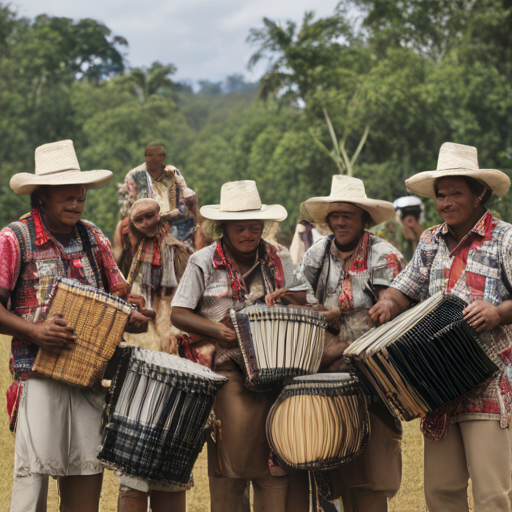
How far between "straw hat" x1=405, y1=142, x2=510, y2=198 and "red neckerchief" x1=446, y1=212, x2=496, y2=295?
0.20m

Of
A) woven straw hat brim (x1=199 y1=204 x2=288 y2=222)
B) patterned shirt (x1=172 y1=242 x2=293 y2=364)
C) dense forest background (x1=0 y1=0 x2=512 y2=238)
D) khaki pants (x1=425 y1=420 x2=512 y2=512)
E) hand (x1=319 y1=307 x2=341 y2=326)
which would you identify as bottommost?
khaki pants (x1=425 y1=420 x2=512 y2=512)

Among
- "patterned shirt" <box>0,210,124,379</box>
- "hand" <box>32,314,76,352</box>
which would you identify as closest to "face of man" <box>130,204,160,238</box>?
"patterned shirt" <box>0,210,124,379</box>

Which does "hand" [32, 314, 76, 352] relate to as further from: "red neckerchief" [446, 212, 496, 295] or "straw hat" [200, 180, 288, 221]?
"red neckerchief" [446, 212, 496, 295]

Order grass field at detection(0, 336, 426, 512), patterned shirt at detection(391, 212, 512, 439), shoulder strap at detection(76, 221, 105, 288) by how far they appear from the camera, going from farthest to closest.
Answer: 1. grass field at detection(0, 336, 426, 512)
2. shoulder strap at detection(76, 221, 105, 288)
3. patterned shirt at detection(391, 212, 512, 439)

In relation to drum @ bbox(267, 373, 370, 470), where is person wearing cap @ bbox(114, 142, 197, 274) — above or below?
above

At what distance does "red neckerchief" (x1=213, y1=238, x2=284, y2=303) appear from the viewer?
15.6 feet

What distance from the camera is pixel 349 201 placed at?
5.20m

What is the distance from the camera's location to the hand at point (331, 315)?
15.8 ft

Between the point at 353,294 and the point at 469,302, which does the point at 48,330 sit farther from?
the point at 469,302

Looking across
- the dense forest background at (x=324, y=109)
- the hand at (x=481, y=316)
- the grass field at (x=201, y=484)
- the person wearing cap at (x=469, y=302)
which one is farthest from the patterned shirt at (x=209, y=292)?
the dense forest background at (x=324, y=109)

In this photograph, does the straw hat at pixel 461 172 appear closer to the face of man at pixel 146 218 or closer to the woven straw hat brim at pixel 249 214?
the woven straw hat brim at pixel 249 214

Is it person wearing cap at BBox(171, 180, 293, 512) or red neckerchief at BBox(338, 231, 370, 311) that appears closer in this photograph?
person wearing cap at BBox(171, 180, 293, 512)

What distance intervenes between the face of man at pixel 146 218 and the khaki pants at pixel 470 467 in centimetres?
408

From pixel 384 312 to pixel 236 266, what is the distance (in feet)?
3.15
